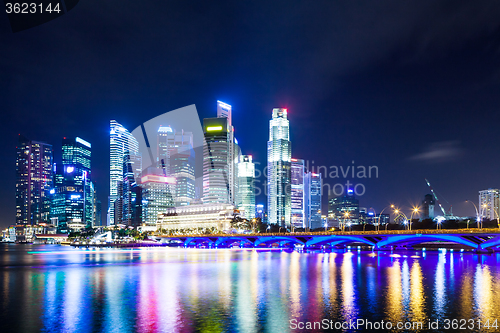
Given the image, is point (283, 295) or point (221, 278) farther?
point (221, 278)

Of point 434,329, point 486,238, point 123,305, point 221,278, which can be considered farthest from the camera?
point 486,238

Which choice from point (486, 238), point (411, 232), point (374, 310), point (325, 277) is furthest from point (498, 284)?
point (486, 238)

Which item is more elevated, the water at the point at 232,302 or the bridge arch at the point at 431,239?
the water at the point at 232,302

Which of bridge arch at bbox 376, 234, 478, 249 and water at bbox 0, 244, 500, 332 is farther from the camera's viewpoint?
bridge arch at bbox 376, 234, 478, 249

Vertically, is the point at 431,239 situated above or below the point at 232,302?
below

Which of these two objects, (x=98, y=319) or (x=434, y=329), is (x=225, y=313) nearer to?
(x=98, y=319)

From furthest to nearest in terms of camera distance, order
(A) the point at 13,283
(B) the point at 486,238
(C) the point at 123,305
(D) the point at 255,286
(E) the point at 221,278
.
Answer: (B) the point at 486,238
(E) the point at 221,278
(A) the point at 13,283
(D) the point at 255,286
(C) the point at 123,305

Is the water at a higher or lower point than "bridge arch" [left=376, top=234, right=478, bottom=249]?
higher

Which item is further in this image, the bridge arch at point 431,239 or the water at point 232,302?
the bridge arch at point 431,239

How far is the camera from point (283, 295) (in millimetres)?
34375

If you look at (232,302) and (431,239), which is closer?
(232,302)

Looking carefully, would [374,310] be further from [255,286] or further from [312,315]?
[255,286]

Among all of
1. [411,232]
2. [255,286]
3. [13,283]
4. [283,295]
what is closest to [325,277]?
[255,286]

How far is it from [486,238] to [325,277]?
74.0m
